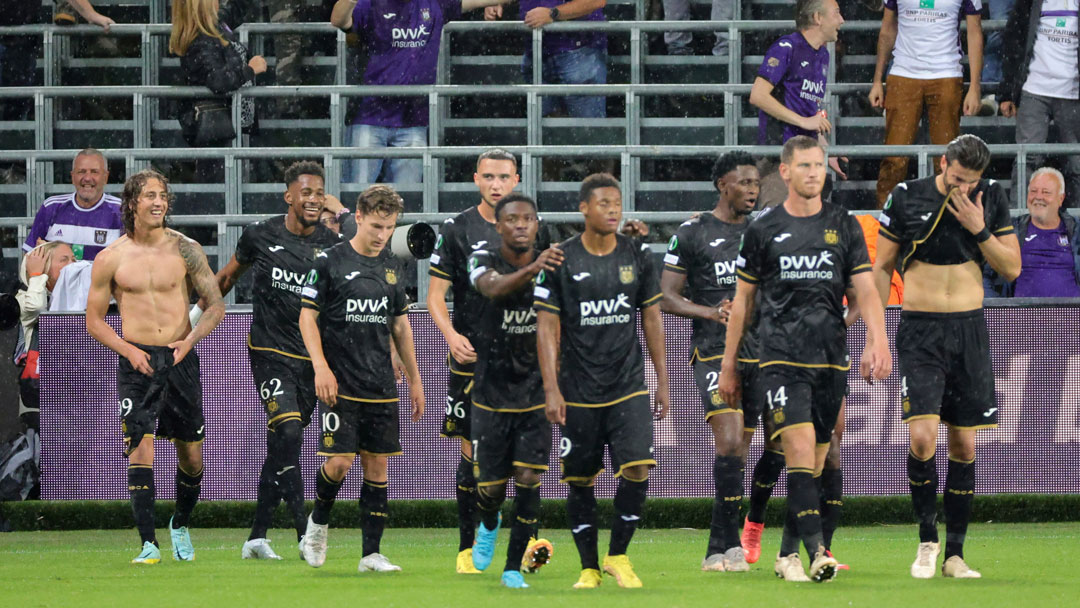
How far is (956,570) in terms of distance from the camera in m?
8.53

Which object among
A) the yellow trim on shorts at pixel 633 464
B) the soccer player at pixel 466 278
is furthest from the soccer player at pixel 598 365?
the soccer player at pixel 466 278

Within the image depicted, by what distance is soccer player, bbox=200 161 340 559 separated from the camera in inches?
413

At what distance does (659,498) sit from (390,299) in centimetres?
381

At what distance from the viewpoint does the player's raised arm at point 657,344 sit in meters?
8.19

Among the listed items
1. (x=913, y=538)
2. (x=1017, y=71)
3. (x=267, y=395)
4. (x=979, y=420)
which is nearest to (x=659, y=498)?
(x=913, y=538)

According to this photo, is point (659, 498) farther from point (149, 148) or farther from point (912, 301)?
point (149, 148)

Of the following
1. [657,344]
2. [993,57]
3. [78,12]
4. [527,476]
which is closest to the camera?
[657,344]

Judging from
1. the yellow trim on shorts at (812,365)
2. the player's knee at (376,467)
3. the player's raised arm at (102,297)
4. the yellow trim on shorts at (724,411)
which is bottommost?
the player's knee at (376,467)

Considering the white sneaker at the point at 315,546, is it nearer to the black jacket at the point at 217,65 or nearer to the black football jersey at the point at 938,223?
the black football jersey at the point at 938,223

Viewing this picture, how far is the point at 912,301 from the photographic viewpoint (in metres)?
8.70

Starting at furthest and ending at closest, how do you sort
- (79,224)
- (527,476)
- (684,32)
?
(684,32) < (79,224) < (527,476)

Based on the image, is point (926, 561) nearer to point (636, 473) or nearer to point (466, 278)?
point (636, 473)

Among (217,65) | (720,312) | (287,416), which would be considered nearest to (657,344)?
(720,312)

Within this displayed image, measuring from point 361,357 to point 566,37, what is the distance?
22.7ft
